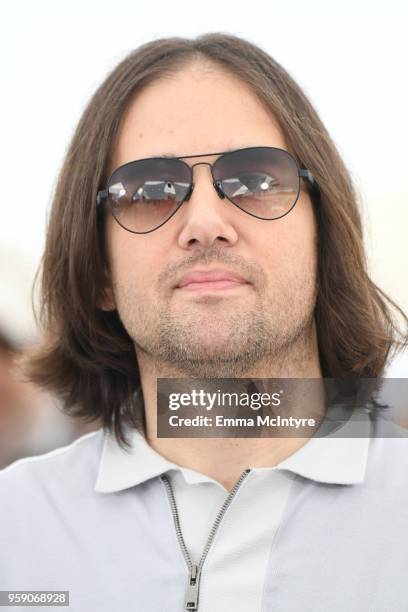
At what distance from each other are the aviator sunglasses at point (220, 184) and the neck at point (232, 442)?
1.53ft

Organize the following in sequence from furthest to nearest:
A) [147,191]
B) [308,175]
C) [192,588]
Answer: [308,175], [147,191], [192,588]

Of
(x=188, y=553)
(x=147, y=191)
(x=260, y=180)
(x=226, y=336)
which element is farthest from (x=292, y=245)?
(x=188, y=553)

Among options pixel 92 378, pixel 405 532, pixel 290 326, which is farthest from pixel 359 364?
pixel 92 378

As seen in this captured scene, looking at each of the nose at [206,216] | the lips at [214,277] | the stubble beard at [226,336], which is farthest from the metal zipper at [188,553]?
the nose at [206,216]

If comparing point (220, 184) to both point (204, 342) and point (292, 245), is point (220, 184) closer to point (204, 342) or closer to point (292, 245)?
point (292, 245)

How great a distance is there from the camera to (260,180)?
2.14 m

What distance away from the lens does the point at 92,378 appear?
8.81ft

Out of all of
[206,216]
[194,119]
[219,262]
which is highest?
[194,119]

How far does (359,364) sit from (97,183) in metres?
1.12

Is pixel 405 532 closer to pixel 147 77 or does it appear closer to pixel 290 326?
pixel 290 326

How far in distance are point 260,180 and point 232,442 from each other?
0.82 m

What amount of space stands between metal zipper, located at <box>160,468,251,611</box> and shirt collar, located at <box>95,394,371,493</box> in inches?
3.2

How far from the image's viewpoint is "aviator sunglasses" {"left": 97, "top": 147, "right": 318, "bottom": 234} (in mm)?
2111

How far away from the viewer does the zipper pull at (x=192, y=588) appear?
1742 millimetres
